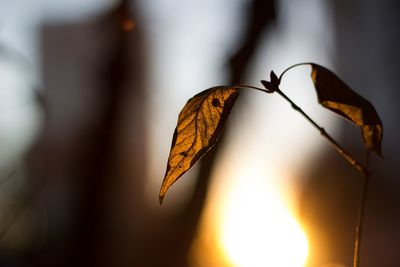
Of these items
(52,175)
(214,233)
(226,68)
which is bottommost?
(52,175)

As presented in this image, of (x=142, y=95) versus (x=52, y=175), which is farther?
(x=52, y=175)

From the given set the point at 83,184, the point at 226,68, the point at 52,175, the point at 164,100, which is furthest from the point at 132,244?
the point at 52,175

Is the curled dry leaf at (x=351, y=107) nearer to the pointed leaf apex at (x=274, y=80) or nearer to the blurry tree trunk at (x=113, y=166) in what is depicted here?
the pointed leaf apex at (x=274, y=80)

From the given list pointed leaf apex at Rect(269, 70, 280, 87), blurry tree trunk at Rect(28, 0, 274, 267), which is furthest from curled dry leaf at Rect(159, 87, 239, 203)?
blurry tree trunk at Rect(28, 0, 274, 267)

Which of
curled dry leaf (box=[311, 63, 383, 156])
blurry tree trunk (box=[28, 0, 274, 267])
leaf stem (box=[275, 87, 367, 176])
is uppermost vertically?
curled dry leaf (box=[311, 63, 383, 156])

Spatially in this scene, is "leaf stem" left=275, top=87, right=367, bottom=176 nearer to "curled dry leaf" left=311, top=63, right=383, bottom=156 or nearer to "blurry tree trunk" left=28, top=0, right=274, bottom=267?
"curled dry leaf" left=311, top=63, right=383, bottom=156

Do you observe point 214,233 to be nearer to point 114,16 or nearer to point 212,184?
point 212,184

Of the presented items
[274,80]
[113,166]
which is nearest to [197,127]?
[274,80]
